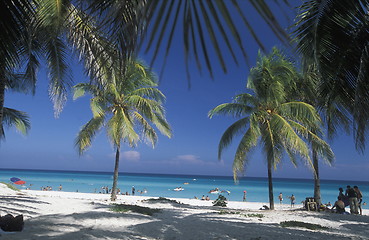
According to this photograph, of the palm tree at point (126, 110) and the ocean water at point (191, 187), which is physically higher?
the palm tree at point (126, 110)

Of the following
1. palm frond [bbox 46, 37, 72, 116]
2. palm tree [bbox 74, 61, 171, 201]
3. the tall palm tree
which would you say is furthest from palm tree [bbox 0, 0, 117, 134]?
the tall palm tree

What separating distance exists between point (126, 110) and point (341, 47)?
465 inches

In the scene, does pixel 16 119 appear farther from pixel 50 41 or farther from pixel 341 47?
pixel 341 47

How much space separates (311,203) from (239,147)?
460 centimetres

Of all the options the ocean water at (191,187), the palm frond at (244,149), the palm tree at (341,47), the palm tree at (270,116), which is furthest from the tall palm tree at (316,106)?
the ocean water at (191,187)

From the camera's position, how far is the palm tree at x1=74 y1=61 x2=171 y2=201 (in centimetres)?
1423

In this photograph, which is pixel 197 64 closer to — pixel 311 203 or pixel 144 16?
pixel 144 16

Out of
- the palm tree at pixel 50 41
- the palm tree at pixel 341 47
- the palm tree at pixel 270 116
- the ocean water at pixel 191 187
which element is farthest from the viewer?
the ocean water at pixel 191 187

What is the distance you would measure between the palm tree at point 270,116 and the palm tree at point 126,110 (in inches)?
131

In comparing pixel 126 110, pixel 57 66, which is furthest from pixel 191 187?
pixel 57 66

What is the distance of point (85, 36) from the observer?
24.3 ft

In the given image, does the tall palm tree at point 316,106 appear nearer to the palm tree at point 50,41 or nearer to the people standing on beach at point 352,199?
the people standing on beach at point 352,199

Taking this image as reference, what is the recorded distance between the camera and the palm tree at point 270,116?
12.9 metres

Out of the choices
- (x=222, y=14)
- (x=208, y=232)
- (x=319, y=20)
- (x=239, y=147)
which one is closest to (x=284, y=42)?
(x=222, y=14)
